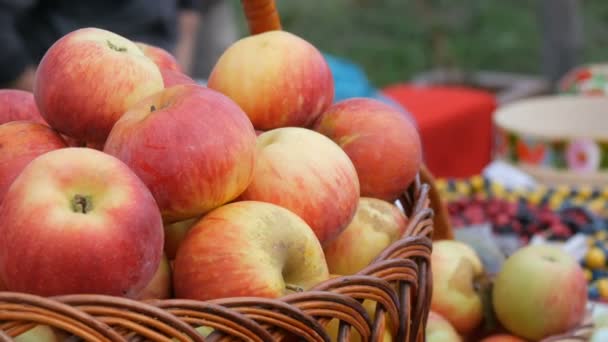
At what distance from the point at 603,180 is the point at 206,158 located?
5.85ft

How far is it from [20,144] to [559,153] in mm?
1836

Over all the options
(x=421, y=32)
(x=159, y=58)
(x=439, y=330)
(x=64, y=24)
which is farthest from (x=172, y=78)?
(x=421, y=32)

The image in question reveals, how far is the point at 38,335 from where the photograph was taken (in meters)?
0.61

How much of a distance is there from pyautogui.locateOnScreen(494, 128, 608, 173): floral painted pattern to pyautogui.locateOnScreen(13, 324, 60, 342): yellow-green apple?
190 cm

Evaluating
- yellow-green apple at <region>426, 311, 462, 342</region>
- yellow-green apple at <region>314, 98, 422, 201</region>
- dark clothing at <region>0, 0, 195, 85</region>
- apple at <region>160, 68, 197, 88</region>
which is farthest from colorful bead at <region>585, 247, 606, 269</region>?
dark clothing at <region>0, 0, 195, 85</region>

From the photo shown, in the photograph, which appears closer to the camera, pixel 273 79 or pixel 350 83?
pixel 273 79

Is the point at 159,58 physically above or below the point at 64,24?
above

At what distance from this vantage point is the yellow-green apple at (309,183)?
77 cm

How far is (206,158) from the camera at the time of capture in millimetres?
704

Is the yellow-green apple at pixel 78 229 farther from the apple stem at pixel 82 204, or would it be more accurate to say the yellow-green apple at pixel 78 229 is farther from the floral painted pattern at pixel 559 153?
Answer: the floral painted pattern at pixel 559 153

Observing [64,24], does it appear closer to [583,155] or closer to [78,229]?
[583,155]

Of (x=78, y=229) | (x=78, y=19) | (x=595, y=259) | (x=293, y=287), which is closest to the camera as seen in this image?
(x=78, y=229)

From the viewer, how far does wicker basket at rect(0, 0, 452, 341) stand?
1.84 ft

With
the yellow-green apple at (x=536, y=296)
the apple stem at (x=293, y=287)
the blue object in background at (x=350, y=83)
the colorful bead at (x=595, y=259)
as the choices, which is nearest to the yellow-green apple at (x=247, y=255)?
the apple stem at (x=293, y=287)
